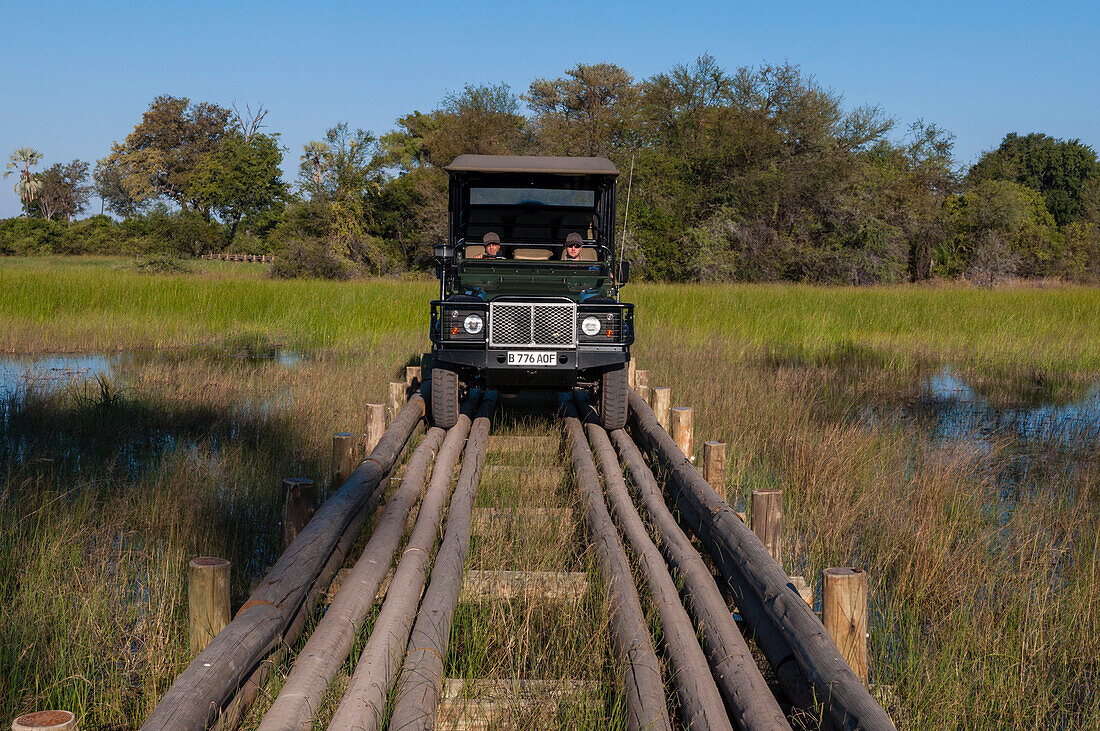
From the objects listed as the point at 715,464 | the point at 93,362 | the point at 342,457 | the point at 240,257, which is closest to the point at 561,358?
the point at 715,464

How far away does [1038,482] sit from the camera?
739 centimetres

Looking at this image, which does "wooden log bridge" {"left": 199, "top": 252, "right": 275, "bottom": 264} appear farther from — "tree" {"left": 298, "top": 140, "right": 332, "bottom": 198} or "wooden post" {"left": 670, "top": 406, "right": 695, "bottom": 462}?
"wooden post" {"left": 670, "top": 406, "right": 695, "bottom": 462}

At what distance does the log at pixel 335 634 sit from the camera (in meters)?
2.93

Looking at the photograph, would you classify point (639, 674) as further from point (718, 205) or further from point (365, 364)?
point (718, 205)

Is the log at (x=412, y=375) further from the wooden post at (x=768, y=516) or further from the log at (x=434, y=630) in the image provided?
the wooden post at (x=768, y=516)

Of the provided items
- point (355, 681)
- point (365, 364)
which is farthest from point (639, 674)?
point (365, 364)

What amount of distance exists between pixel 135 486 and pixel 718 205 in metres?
33.5

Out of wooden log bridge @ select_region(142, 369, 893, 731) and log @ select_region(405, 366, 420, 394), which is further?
log @ select_region(405, 366, 420, 394)

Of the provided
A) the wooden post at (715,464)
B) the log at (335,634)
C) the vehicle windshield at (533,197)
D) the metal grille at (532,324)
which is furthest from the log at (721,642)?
the vehicle windshield at (533,197)

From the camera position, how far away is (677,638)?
3566mm

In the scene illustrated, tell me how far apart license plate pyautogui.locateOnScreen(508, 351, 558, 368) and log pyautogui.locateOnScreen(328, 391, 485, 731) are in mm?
1996

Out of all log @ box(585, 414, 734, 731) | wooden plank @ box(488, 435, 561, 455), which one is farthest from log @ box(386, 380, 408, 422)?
log @ box(585, 414, 734, 731)

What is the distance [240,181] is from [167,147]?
65.2 ft

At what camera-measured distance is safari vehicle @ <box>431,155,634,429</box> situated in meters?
7.40
